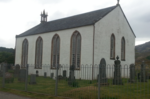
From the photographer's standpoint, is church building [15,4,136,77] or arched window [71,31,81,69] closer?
church building [15,4,136,77]

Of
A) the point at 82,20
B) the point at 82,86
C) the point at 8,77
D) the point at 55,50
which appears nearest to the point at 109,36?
the point at 82,20

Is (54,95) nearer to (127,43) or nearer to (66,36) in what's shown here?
(66,36)

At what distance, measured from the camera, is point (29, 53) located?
109 feet

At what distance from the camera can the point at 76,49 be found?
25.2 metres

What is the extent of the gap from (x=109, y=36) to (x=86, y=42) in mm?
4163

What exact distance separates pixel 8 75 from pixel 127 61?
19679mm

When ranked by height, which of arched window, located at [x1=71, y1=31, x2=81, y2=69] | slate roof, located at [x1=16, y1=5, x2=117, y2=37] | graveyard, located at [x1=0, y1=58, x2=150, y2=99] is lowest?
graveyard, located at [x1=0, y1=58, x2=150, y2=99]

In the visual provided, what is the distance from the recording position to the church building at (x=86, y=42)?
2355 cm

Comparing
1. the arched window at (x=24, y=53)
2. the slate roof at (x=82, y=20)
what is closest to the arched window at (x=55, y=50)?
the slate roof at (x=82, y=20)

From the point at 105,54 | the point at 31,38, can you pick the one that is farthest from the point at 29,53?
the point at 105,54

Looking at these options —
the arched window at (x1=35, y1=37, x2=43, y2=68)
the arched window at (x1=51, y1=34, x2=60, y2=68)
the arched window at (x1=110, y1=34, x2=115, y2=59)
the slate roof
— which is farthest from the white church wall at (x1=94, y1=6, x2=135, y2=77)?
the arched window at (x1=35, y1=37, x2=43, y2=68)

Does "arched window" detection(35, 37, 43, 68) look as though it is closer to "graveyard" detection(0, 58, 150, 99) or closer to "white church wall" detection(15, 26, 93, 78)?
"white church wall" detection(15, 26, 93, 78)

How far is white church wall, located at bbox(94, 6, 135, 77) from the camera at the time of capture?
23672 millimetres

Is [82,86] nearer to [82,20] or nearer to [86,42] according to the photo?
[86,42]
